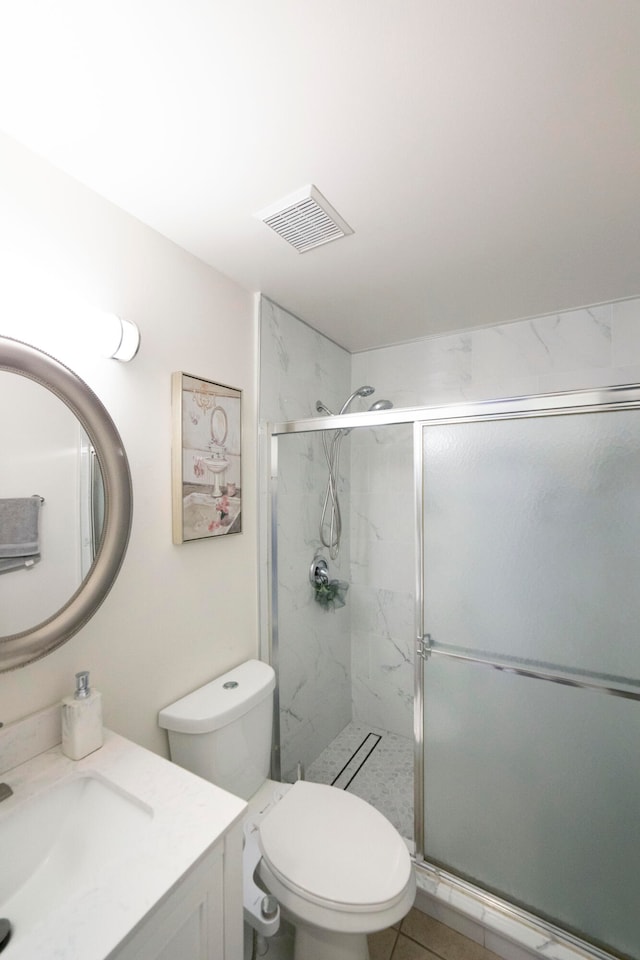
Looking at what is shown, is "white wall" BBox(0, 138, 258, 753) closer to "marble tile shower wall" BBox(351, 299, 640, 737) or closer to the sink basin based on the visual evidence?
the sink basin

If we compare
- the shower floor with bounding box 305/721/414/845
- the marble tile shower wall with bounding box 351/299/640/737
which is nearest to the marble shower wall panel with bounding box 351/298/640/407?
the marble tile shower wall with bounding box 351/299/640/737

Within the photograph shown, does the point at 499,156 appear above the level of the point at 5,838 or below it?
above

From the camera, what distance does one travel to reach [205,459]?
1.47 metres

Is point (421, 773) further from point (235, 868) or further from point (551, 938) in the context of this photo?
point (235, 868)

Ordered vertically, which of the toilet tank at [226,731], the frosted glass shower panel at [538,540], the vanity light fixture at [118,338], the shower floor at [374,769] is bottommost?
the shower floor at [374,769]

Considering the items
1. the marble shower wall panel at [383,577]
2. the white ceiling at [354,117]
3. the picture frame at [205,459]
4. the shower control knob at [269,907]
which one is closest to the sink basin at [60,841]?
the shower control knob at [269,907]

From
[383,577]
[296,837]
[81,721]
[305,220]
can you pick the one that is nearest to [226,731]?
[296,837]

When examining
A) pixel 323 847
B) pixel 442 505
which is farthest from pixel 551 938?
pixel 442 505

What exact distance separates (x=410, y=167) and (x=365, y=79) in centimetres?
27

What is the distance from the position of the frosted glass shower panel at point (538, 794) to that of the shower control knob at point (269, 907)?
0.69m

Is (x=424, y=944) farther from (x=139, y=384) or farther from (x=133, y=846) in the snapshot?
(x=139, y=384)

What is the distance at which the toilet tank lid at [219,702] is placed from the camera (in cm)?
125

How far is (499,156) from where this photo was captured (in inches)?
40.9

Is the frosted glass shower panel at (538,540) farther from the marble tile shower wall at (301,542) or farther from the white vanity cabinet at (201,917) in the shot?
the white vanity cabinet at (201,917)
